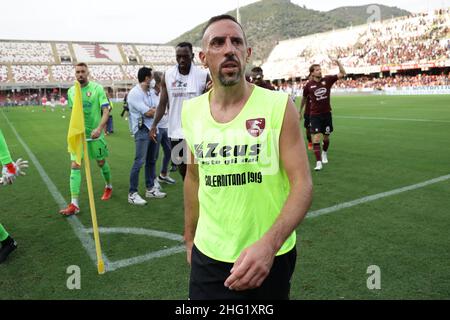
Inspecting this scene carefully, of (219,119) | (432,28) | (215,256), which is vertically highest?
(432,28)

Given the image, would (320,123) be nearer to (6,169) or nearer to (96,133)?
(96,133)

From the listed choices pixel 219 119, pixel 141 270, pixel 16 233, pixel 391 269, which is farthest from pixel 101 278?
pixel 391 269

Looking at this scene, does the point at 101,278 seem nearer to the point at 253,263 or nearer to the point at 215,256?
the point at 215,256

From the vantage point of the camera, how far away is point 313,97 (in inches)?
354

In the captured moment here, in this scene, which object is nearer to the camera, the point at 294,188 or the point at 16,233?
the point at 294,188

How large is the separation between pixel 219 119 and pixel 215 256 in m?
0.67

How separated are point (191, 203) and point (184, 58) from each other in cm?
338

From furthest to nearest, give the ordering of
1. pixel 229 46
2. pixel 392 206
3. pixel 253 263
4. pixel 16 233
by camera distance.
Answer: pixel 392 206
pixel 16 233
pixel 229 46
pixel 253 263

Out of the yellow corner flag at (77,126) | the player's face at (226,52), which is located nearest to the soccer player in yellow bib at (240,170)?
the player's face at (226,52)

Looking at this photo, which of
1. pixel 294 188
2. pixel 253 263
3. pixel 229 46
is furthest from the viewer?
pixel 229 46

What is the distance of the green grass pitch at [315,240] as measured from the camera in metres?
3.51

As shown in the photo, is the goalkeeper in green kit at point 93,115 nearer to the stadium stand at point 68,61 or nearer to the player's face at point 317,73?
the player's face at point 317,73

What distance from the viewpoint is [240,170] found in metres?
1.83

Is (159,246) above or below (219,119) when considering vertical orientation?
below
